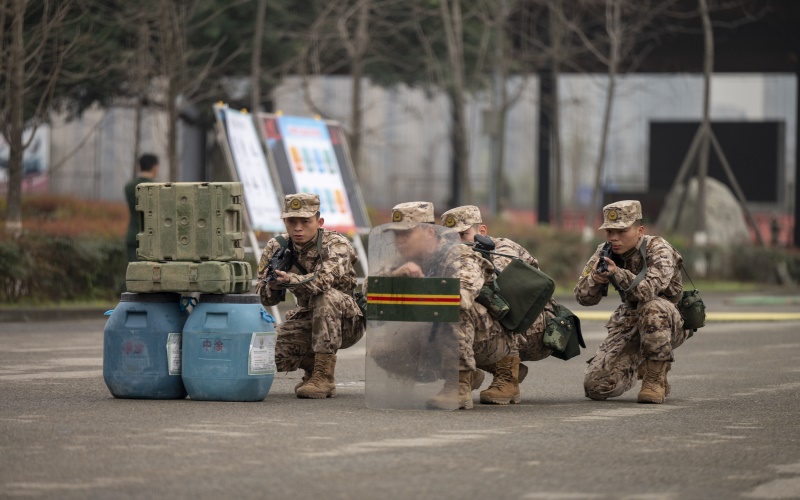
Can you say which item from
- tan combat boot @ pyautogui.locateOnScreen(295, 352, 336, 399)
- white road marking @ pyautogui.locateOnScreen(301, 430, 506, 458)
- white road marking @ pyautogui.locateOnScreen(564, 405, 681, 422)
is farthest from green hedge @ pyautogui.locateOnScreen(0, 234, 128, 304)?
white road marking @ pyautogui.locateOnScreen(301, 430, 506, 458)

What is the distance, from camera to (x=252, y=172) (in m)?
20.1

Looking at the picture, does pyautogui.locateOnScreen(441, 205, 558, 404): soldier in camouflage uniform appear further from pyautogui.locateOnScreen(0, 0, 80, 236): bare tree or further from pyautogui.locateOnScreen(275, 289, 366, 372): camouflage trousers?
pyautogui.locateOnScreen(0, 0, 80, 236): bare tree

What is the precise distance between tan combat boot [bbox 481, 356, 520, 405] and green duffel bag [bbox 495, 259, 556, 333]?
0.43 metres

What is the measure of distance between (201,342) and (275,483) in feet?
12.1

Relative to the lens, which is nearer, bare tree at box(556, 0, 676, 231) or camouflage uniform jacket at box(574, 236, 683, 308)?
camouflage uniform jacket at box(574, 236, 683, 308)

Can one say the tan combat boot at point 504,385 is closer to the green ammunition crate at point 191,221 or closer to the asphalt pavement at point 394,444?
the asphalt pavement at point 394,444

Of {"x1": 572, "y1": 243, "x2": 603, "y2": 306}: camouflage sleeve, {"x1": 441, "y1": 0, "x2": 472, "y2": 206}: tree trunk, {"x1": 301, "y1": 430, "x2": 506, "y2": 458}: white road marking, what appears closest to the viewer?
{"x1": 301, "y1": 430, "x2": 506, "y2": 458}: white road marking

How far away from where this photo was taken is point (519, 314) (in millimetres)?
11102

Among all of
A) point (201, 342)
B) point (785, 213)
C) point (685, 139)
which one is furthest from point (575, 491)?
point (785, 213)

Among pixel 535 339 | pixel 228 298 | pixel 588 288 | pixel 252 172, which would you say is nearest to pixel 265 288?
pixel 228 298

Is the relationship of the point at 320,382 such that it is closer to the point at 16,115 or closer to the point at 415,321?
the point at 415,321

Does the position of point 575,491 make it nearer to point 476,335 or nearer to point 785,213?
point 476,335

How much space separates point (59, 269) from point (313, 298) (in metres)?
10.6

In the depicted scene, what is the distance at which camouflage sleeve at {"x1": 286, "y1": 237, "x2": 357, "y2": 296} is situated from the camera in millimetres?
11602
